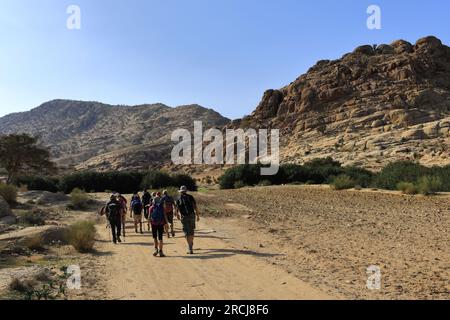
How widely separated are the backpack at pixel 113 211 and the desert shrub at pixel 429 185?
17086 millimetres

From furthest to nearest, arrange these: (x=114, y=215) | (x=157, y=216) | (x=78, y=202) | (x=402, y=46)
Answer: (x=402, y=46)
(x=78, y=202)
(x=114, y=215)
(x=157, y=216)

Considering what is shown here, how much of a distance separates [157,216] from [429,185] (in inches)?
717

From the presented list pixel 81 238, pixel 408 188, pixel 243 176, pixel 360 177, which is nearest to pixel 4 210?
pixel 81 238

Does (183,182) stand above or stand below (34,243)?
above

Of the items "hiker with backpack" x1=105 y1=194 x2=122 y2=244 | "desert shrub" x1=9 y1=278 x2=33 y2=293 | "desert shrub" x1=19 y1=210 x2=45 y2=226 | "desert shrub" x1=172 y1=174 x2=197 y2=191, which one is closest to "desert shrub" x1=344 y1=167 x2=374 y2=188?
"desert shrub" x1=172 y1=174 x2=197 y2=191

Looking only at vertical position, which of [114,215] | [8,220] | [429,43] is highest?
[429,43]

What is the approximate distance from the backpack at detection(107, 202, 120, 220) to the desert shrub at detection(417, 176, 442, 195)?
17086 millimetres

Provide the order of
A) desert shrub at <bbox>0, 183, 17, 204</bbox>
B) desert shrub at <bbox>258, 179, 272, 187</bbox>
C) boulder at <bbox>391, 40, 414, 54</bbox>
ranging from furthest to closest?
boulder at <bbox>391, 40, 414, 54</bbox> < desert shrub at <bbox>258, 179, 272, 187</bbox> < desert shrub at <bbox>0, 183, 17, 204</bbox>

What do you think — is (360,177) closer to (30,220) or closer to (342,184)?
(342,184)

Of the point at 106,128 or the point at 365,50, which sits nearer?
the point at 365,50

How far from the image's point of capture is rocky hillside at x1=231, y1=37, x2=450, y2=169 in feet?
170

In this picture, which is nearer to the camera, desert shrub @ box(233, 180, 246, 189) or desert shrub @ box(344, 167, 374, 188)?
desert shrub @ box(344, 167, 374, 188)

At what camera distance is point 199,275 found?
1019cm

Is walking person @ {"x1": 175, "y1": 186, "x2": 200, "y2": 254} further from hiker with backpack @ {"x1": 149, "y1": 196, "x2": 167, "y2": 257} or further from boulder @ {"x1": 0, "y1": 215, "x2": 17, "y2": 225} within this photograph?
boulder @ {"x1": 0, "y1": 215, "x2": 17, "y2": 225}
